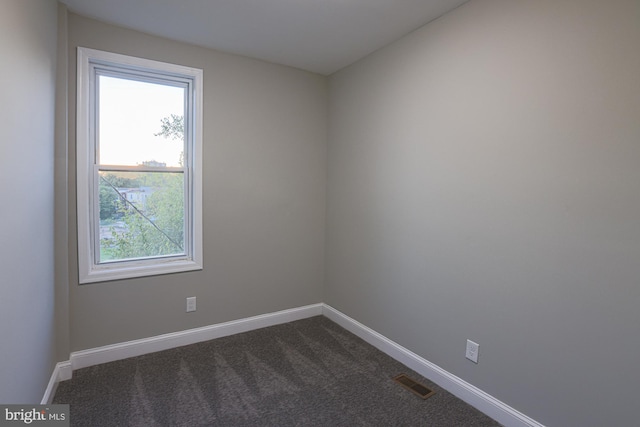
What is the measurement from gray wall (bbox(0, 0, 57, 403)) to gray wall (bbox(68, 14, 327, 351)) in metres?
0.34

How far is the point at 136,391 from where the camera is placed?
87.2 inches

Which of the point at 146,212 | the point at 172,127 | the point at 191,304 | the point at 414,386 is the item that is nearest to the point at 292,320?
the point at 191,304

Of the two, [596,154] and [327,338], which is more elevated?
[596,154]

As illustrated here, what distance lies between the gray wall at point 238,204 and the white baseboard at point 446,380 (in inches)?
29.7

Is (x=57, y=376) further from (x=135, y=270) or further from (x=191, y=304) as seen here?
(x=191, y=304)

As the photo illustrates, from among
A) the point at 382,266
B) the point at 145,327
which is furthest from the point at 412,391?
the point at 145,327

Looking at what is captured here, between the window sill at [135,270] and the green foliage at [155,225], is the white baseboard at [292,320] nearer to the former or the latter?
the window sill at [135,270]

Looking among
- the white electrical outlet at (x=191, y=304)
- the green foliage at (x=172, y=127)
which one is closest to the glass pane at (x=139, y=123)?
the green foliage at (x=172, y=127)

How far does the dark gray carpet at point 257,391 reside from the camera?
1987 mm

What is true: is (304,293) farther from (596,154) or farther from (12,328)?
(596,154)

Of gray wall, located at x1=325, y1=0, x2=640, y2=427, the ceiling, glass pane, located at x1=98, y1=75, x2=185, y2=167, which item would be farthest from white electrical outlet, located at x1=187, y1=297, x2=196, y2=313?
the ceiling

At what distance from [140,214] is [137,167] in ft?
1.26

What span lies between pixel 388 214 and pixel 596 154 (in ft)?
4.69

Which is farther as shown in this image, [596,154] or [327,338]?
[327,338]
